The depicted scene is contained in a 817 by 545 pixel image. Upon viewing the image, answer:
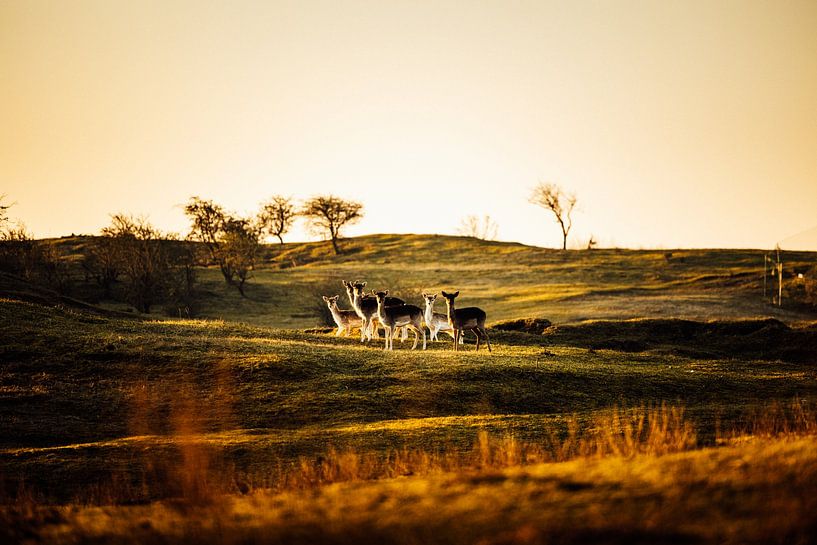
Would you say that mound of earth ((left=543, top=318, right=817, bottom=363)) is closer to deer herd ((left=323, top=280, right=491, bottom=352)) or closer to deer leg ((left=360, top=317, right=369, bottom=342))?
deer herd ((left=323, top=280, right=491, bottom=352))

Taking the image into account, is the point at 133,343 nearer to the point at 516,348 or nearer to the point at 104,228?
the point at 516,348

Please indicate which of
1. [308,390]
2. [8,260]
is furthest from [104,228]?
[308,390]

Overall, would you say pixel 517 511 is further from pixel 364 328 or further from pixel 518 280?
pixel 518 280

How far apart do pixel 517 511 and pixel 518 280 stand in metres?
79.9

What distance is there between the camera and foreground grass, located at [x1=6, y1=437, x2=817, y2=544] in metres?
8.35

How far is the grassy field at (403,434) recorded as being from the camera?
8.85 m

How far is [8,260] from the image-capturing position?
217 feet

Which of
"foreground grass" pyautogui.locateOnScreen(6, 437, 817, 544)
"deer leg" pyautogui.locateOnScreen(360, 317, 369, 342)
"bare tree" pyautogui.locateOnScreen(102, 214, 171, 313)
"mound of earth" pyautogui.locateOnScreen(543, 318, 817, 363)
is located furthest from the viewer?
"bare tree" pyautogui.locateOnScreen(102, 214, 171, 313)

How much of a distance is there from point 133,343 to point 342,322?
471 inches

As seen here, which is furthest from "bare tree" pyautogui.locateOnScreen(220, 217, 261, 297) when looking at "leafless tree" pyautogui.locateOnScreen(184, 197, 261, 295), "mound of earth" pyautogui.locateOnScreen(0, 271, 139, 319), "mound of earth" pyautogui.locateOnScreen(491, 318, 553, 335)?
"mound of earth" pyautogui.locateOnScreen(491, 318, 553, 335)

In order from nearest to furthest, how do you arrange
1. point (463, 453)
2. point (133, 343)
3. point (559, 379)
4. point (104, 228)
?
1. point (463, 453)
2. point (559, 379)
3. point (133, 343)
4. point (104, 228)

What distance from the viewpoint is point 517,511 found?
29.2ft

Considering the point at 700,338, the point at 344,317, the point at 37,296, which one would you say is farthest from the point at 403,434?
the point at 37,296

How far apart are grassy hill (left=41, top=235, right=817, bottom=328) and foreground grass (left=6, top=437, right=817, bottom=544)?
4897 centimetres
